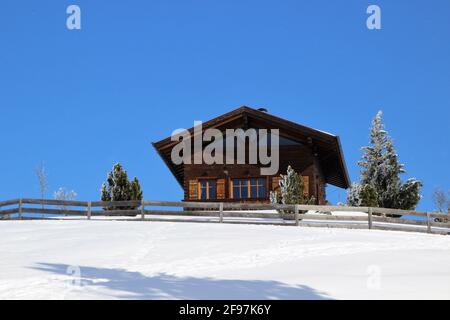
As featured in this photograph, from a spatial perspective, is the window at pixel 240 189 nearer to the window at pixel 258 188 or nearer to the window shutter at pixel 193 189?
the window at pixel 258 188

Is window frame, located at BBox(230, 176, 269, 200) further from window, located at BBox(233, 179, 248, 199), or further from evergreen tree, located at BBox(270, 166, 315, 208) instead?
evergreen tree, located at BBox(270, 166, 315, 208)

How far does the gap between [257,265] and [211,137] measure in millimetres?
19521

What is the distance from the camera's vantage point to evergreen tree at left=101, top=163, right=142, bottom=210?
3155 centimetres

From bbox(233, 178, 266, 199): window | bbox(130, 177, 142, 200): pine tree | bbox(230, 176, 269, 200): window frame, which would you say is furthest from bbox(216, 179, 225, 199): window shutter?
bbox(130, 177, 142, 200): pine tree

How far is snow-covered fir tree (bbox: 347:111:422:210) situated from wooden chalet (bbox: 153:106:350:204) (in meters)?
11.6

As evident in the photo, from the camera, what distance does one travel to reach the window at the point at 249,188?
106 ft

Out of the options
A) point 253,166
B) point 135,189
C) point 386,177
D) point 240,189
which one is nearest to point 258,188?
point 240,189

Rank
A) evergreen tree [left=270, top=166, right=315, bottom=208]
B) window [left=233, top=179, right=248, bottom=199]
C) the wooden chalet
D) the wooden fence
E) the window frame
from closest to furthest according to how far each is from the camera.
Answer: the wooden fence, evergreen tree [left=270, top=166, right=315, bottom=208], the wooden chalet, the window frame, window [left=233, top=179, right=248, bottom=199]

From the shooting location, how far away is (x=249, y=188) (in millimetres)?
32375

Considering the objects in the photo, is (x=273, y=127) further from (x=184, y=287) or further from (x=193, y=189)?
(x=184, y=287)

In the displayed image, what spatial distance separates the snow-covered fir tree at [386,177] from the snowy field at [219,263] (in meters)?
23.0

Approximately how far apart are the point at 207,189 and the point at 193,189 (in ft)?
2.71

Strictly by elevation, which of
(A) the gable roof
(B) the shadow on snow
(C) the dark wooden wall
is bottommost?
(B) the shadow on snow

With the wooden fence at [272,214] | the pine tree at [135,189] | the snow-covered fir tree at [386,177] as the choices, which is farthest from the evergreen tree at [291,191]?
the snow-covered fir tree at [386,177]
